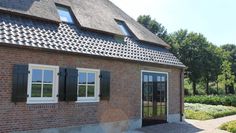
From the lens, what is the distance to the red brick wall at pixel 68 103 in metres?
9.73

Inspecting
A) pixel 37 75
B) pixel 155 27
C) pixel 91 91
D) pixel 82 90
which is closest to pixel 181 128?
pixel 91 91

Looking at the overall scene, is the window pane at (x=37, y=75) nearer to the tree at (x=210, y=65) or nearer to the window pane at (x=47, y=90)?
the window pane at (x=47, y=90)

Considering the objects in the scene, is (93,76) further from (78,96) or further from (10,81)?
(10,81)

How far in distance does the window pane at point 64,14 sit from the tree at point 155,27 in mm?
35800

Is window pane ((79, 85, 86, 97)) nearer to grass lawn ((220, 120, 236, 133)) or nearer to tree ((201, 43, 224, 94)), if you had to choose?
grass lawn ((220, 120, 236, 133))

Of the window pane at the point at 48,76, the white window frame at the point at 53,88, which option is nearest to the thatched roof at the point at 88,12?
the white window frame at the point at 53,88

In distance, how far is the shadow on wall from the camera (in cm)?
1105

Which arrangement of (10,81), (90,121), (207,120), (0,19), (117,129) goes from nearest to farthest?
1. (10,81)
2. (0,19)
3. (90,121)
4. (117,129)
5. (207,120)

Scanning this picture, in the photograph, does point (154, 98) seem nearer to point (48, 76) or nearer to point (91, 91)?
point (91, 91)

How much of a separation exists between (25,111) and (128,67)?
5.66 metres

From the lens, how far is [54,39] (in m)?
11.5

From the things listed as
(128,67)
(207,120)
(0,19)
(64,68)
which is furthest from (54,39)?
(207,120)

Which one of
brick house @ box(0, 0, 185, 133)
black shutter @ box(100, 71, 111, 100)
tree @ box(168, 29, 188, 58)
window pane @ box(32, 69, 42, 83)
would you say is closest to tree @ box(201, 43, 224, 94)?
tree @ box(168, 29, 188, 58)

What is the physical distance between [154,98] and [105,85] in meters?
3.90
